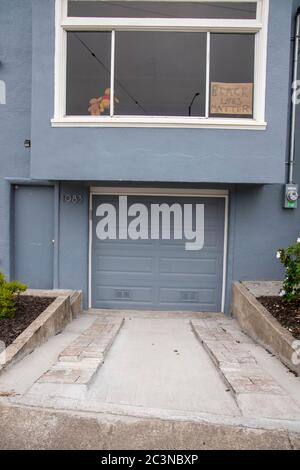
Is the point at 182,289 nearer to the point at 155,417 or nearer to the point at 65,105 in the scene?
the point at 65,105

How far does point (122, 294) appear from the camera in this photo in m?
7.61

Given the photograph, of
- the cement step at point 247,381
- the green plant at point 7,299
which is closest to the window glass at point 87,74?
the green plant at point 7,299

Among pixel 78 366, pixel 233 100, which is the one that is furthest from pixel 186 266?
pixel 78 366

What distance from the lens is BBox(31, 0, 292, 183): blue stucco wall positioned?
6.51m

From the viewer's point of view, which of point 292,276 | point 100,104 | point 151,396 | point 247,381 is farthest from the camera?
point 100,104

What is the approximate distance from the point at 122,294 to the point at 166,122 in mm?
3283

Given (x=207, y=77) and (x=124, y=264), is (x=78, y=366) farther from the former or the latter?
(x=207, y=77)

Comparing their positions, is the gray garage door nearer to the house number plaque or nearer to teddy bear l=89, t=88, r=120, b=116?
the house number plaque

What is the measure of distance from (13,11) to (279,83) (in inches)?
193

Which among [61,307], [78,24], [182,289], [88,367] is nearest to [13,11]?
[78,24]

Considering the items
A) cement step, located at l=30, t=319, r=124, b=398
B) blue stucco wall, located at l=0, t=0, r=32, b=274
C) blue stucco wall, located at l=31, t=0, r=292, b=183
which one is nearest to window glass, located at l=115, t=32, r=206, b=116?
blue stucco wall, located at l=31, t=0, r=292, b=183

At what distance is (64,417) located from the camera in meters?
3.10

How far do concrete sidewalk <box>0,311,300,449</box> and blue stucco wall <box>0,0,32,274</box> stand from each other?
3.30 metres

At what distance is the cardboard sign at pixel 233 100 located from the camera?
6652mm
